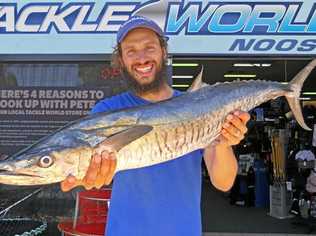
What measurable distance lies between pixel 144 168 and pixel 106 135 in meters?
0.29

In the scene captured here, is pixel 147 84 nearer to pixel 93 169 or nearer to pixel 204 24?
pixel 93 169

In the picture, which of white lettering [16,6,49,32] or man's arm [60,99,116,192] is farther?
white lettering [16,6,49,32]

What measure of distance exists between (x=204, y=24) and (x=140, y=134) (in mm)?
3903

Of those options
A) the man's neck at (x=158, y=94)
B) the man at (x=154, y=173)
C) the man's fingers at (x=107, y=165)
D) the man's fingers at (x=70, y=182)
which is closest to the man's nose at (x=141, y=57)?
the man at (x=154, y=173)

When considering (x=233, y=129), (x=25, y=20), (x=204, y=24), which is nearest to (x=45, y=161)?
(x=233, y=129)

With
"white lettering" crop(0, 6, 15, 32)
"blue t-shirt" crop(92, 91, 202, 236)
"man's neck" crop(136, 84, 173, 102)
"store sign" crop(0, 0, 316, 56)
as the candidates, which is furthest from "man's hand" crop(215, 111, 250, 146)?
"white lettering" crop(0, 6, 15, 32)

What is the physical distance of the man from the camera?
2.30 meters

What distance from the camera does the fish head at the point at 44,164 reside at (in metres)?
1.97

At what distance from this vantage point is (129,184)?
2344mm

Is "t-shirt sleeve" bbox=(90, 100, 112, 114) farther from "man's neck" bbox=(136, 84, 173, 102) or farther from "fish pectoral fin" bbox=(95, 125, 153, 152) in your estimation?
"fish pectoral fin" bbox=(95, 125, 153, 152)

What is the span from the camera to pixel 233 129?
93.4 inches

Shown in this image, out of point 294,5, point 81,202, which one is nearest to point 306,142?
point 294,5

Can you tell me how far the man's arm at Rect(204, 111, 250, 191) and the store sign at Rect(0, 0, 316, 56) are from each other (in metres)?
3.52

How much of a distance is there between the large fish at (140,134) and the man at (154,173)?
0.31 feet
